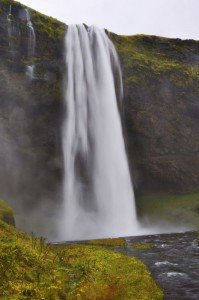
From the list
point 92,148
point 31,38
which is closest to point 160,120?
point 92,148

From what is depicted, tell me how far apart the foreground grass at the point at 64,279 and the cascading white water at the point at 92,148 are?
3303cm

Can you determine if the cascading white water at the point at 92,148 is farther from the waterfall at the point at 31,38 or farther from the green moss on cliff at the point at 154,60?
the green moss on cliff at the point at 154,60

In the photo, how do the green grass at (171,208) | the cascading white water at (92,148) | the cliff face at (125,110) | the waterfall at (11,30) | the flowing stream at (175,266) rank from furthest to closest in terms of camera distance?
the green grass at (171,208) < the waterfall at (11,30) < the cliff face at (125,110) < the cascading white water at (92,148) < the flowing stream at (175,266)

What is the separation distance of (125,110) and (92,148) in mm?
8429

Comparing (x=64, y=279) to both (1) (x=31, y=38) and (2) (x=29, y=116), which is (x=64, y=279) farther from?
(1) (x=31, y=38)

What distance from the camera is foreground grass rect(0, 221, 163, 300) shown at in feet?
39.0

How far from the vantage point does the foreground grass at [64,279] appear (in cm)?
1188

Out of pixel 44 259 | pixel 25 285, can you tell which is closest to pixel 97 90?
pixel 44 259

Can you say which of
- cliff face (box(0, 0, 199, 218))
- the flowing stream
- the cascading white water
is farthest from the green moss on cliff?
the flowing stream

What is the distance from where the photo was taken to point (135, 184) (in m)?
60.5

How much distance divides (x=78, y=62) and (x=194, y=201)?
2581cm

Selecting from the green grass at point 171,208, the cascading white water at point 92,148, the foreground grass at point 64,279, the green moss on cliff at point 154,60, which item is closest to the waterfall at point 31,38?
the cascading white water at point 92,148

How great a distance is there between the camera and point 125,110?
57.8 meters

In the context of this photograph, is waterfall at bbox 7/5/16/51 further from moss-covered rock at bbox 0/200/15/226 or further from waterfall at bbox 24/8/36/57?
moss-covered rock at bbox 0/200/15/226
